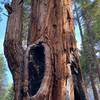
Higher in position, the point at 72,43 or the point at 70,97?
the point at 72,43

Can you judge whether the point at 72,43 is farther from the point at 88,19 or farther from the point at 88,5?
the point at 88,19

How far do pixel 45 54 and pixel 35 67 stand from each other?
9.1 inches

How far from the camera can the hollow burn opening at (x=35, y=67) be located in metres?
4.22

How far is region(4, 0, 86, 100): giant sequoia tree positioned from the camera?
427 centimetres

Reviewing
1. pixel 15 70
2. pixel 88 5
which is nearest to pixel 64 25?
pixel 15 70

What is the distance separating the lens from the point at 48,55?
441 centimetres

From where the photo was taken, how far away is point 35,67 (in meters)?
4.43

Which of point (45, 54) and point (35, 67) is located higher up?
point (45, 54)

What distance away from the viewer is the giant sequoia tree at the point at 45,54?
4270mm

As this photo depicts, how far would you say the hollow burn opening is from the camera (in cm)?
422

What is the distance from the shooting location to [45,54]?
14.5ft

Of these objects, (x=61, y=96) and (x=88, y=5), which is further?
(x=88, y=5)

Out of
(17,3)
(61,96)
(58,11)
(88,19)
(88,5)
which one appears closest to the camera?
(61,96)

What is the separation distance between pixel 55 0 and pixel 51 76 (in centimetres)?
134
